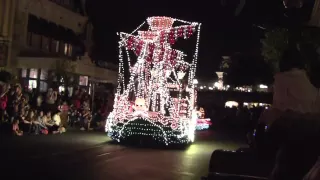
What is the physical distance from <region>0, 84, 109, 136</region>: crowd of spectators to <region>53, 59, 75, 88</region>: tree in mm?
996

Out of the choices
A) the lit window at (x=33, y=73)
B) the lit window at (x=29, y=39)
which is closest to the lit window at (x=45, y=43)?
the lit window at (x=29, y=39)

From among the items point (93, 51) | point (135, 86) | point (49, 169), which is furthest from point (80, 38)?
point (49, 169)

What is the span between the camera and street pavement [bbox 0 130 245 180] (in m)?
10.4

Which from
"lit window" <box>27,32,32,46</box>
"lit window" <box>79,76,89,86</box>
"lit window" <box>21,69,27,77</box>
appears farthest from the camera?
"lit window" <box>79,76,89,86</box>

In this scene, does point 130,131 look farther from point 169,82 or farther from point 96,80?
point 96,80

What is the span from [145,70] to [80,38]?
1517cm

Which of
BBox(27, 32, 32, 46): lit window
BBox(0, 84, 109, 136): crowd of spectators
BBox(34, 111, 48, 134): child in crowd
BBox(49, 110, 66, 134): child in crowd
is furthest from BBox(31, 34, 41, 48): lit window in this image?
BBox(34, 111, 48, 134): child in crowd

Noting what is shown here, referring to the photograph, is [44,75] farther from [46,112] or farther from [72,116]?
[46,112]

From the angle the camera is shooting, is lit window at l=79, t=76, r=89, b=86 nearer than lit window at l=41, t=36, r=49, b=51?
No

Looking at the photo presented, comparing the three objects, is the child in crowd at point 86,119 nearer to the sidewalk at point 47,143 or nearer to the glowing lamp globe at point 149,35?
the sidewalk at point 47,143

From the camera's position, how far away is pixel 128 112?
17047 millimetres

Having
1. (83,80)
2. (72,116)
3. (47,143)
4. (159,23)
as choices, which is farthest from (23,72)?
(159,23)

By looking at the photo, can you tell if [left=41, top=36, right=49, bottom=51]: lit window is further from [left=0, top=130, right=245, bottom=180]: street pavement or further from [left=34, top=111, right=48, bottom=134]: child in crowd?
[left=0, top=130, right=245, bottom=180]: street pavement

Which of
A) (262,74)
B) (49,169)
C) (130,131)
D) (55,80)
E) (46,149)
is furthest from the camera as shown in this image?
(262,74)
